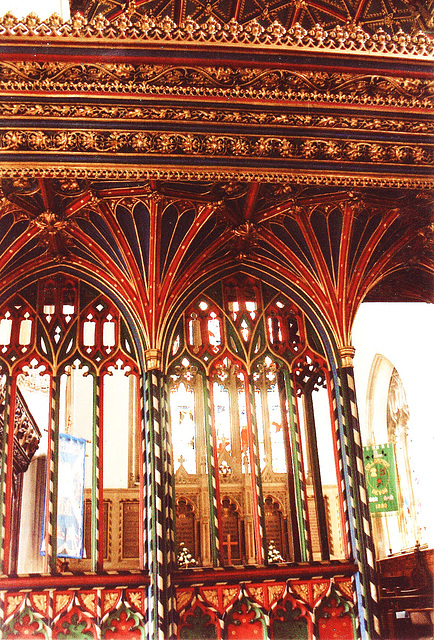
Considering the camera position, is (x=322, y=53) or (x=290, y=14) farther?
(x=290, y=14)

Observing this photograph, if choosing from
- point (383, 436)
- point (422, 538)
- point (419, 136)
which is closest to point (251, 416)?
point (419, 136)

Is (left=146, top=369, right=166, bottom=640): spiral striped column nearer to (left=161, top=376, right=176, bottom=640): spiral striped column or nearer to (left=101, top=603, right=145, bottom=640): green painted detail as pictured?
(left=161, top=376, right=176, bottom=640): spiral striped column

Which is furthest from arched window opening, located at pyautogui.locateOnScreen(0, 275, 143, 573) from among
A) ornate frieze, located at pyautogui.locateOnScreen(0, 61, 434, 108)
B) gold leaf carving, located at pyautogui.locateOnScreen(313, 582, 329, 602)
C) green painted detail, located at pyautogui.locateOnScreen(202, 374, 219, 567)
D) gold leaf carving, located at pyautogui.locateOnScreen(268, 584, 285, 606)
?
ornate frieze, located at pyautogui.locateOnScreen(0, 61, 434, 108)

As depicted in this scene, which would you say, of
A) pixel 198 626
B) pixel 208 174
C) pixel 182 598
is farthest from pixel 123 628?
pixel 208 174

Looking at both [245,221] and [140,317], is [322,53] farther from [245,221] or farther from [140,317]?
[140,317]

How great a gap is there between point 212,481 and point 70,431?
9.30 metres

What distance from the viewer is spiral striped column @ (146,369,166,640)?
694 centimetres

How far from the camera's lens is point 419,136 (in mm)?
6543

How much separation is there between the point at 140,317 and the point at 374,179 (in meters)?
3.06

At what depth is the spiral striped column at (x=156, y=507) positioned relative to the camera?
6938 millimetres

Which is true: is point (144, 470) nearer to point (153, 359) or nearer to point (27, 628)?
point (153, 359)

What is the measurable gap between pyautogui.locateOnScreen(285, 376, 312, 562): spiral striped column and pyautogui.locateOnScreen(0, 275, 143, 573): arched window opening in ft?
5.80

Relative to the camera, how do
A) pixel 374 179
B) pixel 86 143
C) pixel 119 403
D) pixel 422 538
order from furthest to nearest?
pixel 119 403 → pixel 422 538 → pixel 374 179 → pixel 86 143

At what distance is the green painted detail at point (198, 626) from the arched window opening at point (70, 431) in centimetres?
101
